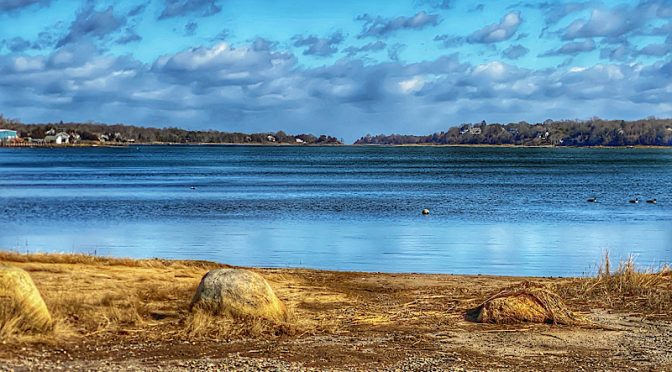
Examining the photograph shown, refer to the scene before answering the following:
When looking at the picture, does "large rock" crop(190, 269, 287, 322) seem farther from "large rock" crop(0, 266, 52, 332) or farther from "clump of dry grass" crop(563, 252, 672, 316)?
"clump of dry grass" crop(563, 252, 672, 316)

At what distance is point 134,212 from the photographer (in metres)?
45.2

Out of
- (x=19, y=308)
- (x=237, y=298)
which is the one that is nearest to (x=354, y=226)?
(x=237, y=298)

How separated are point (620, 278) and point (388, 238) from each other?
54.7 ft

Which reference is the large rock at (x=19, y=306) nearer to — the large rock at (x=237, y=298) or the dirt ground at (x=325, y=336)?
the dirt ground at (x=325, y=336)

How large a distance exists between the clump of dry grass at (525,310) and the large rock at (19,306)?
6152mm

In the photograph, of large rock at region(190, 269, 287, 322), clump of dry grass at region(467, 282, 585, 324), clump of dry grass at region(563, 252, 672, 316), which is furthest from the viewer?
clump of dry grass at region(563, 252, 672, 316)

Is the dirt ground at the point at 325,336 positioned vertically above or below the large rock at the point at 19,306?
below

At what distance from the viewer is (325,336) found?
1215 centimetres

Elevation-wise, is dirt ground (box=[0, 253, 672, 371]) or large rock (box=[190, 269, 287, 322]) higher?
large rock (box=[190, 269, 287, 322])

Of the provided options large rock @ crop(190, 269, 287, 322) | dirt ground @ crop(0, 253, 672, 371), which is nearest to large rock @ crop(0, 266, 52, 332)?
dirt ground @ crop(0, 253, 672, 371)

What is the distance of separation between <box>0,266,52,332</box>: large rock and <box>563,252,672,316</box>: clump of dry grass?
28.9 feet

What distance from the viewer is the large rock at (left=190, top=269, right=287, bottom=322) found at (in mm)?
12492

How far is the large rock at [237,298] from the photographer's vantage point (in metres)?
12.5

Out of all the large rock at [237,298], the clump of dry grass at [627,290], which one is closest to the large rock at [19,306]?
the large rock at [237,298]
